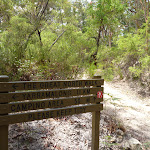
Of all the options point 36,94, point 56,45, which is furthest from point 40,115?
point 56,45

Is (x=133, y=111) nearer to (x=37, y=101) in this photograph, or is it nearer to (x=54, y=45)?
(x=37, y=101)

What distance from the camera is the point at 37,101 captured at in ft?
6.53

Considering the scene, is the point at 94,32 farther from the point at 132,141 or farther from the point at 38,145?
the point at 38,145

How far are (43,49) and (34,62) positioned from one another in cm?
58

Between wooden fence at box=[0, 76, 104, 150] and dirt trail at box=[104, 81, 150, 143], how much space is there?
1.49 meters

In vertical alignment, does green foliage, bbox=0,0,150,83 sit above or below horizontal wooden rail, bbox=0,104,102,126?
above

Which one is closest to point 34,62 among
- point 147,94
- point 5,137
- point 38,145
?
point 38,145

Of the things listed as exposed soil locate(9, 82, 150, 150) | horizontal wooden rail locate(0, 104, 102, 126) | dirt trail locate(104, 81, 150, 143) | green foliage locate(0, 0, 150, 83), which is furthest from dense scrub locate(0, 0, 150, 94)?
horizontal wooden rail locate(0, 104, 102, 126)

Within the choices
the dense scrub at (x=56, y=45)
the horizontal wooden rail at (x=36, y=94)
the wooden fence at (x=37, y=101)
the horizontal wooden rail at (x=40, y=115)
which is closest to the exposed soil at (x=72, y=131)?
the wooden fence at (x=37, y=101)

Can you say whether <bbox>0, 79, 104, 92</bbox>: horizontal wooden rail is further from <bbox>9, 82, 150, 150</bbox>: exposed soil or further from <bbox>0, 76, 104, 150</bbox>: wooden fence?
<bbox>9, 82, 150, 150</bbox>: exposed soil

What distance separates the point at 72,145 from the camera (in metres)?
2.84

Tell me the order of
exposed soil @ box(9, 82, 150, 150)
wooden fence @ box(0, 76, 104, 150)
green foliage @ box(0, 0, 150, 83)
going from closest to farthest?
wooden fence @ box(0, 76, 104, 150)
exposed soil @ box(9, 82, 150, 150)
green foliage @ box(0, 0, 150, 83)

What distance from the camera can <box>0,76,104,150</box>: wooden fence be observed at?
1.82 m

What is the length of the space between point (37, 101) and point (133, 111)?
4250 millimetres
